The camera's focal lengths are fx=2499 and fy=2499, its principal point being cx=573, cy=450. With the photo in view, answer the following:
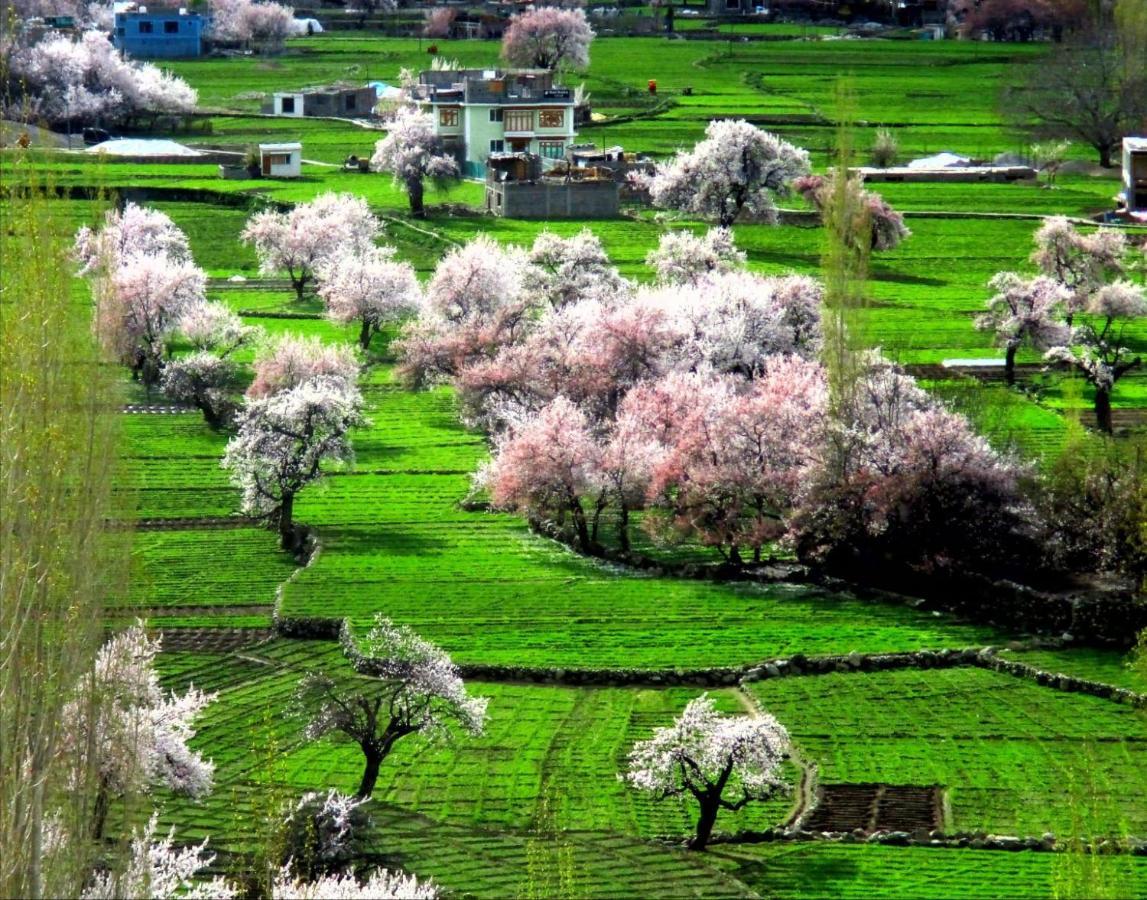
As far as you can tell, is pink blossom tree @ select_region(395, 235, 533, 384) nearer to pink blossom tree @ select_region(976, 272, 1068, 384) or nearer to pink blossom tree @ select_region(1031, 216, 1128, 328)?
pink blossom tree @ select_region(976, 272, 1068, 384)

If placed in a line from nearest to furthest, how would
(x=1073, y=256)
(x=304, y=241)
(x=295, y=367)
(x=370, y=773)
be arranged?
(x=370, y=773), (x=295, y=367), (x=1073, y=256), (x=304, y=241)

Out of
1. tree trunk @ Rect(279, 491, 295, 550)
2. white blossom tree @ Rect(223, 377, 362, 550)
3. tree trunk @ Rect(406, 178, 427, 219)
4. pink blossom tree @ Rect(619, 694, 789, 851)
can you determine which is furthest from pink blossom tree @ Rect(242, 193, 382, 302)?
pink blossom tree @ Rect(619, 694, 789, 851)

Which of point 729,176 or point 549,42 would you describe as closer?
point 729,176

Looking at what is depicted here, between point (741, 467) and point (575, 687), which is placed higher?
point (741, 467)

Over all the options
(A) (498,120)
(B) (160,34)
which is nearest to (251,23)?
(B) (160,34)

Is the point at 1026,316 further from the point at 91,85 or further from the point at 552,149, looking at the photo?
the point at 91,85

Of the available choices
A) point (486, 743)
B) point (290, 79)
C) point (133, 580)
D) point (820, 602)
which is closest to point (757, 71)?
point (290, 79)

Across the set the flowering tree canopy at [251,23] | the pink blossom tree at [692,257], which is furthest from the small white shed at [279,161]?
the flowering tree canopy at [251,23]
